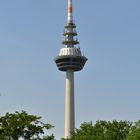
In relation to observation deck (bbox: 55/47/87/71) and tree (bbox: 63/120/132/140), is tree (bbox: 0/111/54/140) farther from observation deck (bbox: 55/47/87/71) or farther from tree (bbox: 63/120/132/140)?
observation deck (bbox: 55/47/87/71)

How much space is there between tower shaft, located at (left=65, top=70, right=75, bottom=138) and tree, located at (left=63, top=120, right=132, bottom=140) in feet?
266

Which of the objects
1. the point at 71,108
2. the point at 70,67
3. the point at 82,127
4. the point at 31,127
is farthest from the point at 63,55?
the point at 31,127

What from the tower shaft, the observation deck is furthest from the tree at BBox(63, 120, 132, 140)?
the observation deck

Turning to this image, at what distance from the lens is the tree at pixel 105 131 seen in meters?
83.8

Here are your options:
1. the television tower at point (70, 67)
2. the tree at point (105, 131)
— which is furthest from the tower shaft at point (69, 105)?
the tree at point (105, 131)

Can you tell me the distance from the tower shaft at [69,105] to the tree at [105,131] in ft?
266

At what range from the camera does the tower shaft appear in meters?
176

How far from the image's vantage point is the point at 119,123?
8925cm

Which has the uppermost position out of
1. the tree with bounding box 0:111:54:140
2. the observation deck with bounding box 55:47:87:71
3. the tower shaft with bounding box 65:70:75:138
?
the observation deck with bounding box 55:47:87:71

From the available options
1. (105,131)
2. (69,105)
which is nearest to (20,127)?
(105,131)

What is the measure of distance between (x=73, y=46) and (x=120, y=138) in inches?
4113

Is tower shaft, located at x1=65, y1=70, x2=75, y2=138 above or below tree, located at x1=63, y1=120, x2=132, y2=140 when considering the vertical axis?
above

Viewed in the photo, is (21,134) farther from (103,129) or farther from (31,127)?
(103,129)

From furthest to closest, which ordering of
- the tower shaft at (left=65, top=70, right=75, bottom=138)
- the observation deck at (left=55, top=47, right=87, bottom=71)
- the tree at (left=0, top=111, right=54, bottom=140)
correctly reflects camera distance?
the observation deck at (left=55, top=47, right=87, bottom=71) → the tower shaft at (left=65, top=70, right=75, bottom=138) → the tree at (left=0, top=111, right=54, bottom=140)
